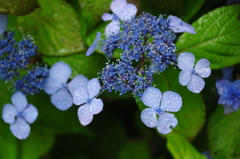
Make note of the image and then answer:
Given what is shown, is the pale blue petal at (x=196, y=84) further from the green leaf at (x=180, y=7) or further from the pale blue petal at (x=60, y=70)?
the pale blue petal at (x=60, y=70)

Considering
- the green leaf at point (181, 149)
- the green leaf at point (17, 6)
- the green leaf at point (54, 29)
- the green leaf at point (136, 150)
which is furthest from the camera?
the green leaf at point (136, 150)

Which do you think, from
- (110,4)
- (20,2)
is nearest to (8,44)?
(20,2)

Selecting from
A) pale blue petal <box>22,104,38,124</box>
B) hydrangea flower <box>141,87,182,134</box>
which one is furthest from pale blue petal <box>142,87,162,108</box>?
pale blue petal <box>22,104,38,124</box>

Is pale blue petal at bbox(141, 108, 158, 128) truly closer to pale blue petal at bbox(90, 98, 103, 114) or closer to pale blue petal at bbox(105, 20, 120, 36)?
pale blue petal at bbox(90, 98, 103, 114)

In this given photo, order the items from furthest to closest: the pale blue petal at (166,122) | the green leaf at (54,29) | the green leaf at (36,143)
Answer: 1. the green leaf at (36,143)
2. the green leaf at (54,29)
3. the pale blue petal at (166,122)

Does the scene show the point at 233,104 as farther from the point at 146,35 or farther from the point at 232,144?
the point at 146,35

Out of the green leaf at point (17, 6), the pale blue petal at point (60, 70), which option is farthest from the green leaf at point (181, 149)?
the green leaf at point (17, 6)
